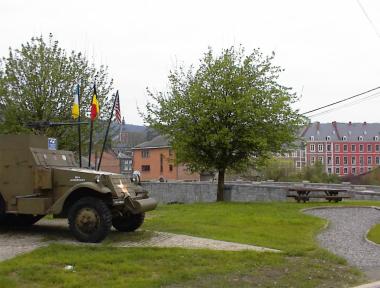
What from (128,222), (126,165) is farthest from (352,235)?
(126,165)

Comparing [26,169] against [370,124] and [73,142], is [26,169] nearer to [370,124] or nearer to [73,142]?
[73,142]

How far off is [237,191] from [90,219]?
30.2m

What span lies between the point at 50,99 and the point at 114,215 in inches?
502

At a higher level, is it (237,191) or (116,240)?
(237,191)

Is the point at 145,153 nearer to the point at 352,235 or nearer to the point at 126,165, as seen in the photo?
the point at 126,165

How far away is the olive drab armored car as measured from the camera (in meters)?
12.0

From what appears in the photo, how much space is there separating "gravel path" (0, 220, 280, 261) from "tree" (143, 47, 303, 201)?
13.9 metres

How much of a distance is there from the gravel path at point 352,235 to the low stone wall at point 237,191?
986cm

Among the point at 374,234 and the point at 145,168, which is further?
the point at 145,168

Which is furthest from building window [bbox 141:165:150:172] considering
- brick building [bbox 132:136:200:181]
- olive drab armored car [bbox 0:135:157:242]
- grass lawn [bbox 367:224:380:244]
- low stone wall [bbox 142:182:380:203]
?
olive drab armored car [bbox 0:135:157:242]

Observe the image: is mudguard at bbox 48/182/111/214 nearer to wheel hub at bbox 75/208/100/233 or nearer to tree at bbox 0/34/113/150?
wheel hub at bbox 75/208/100/233

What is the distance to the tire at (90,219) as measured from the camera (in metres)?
11.9

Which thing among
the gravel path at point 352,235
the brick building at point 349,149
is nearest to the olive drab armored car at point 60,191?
the gravel path at point 352,235

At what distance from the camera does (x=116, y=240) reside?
40.8 feet
